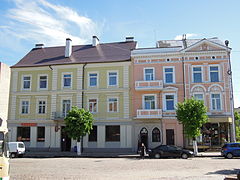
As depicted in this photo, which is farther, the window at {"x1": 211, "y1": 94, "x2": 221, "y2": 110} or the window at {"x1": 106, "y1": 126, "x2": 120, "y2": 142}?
the window at {"x1": 106, "y1": 126, "x2": 120, "y2": 142}

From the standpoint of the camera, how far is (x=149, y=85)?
29531 mm

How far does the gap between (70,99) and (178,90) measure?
42.5 ft

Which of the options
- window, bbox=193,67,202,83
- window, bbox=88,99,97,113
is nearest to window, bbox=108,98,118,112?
window, bbox=88,99,97,113

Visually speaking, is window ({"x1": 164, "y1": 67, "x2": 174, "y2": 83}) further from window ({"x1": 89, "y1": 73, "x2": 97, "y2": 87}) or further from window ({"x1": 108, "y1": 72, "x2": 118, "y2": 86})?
window ({"x1": 89, "y1": 73, "x2": 97, "y2": 87})

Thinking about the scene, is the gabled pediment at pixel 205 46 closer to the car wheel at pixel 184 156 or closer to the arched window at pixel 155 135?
the arched window at pixel 155 135

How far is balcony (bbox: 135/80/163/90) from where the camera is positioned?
29234 mm

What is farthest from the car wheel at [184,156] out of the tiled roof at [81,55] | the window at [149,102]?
the tiled roof at [81,55]

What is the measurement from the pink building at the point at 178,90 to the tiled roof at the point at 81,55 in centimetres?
442

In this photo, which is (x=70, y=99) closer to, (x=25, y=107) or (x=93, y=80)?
(x=93, y=80)

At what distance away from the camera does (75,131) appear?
27.5 metres

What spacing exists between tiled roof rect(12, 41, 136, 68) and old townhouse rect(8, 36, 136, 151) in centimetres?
13

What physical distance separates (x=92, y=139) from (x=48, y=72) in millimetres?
10232

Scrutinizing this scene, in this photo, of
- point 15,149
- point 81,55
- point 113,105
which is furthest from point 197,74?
point 15,149

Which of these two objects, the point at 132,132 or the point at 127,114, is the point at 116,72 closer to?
the point at 127,114
